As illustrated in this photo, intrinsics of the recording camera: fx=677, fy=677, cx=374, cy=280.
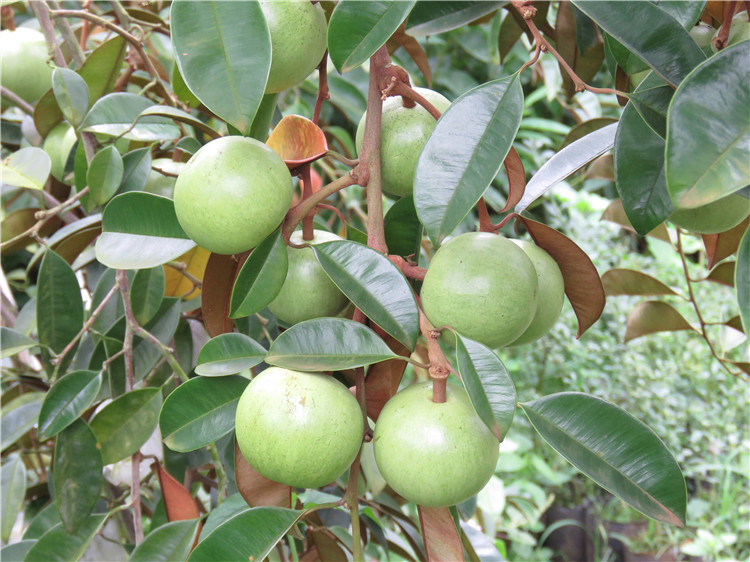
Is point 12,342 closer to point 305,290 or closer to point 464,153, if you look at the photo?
point 305,290

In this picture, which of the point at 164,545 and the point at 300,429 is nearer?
the point at 300,429

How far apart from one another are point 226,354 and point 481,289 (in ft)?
0.61

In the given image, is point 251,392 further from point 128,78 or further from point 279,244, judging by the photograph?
point 128,78

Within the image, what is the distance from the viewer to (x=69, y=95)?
0.69 metres

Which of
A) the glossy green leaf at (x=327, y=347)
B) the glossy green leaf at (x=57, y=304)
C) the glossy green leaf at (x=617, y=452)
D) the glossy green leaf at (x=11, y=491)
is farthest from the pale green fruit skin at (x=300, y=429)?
the glossy green leaf at (x=11, y=491)

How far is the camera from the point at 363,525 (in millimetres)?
737

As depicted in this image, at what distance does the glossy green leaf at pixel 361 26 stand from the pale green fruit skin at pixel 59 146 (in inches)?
20.2

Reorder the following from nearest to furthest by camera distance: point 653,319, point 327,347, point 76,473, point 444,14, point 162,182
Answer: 1. point 327,347
2. point 444,14
3. point 76,473
4. point 162,182
5. point 653,319

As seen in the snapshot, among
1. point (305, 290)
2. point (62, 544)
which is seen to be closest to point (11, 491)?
point (62, 544)

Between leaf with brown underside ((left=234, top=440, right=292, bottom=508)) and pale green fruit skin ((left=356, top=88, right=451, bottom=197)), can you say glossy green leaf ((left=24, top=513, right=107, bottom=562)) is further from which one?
pale green fruit skin ((left=356, top=88, right=451, bottom=197))

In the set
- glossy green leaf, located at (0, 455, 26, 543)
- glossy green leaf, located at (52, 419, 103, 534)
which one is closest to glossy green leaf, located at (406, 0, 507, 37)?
glossy green leaf, located at (52, 419, 103, 534)

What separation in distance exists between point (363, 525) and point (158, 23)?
654mm

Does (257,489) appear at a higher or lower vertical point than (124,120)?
lower

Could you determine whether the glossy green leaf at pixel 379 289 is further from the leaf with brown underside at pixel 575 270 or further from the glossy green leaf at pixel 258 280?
the leaf with brown underside at pixel 575 270
